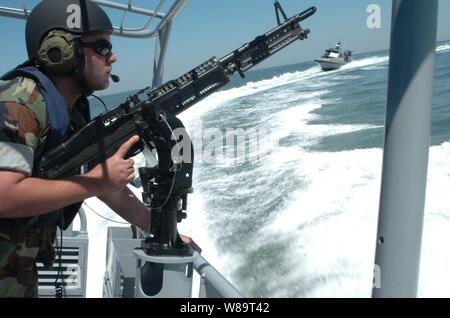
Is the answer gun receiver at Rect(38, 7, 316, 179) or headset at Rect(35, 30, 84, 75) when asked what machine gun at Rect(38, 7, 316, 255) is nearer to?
gun receiver at Rect(38, 7, 316, 179)

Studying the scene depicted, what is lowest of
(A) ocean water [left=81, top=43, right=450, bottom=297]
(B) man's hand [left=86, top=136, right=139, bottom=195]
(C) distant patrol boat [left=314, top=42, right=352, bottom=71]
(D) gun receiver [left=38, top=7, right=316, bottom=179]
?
(A) ocean water [left=81, top=43, right=450, bottom=297]

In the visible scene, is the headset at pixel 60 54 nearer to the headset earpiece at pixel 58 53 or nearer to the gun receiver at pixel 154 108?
the headset earpiece at pixel 58 53

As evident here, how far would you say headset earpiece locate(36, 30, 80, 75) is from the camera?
143 centimetres

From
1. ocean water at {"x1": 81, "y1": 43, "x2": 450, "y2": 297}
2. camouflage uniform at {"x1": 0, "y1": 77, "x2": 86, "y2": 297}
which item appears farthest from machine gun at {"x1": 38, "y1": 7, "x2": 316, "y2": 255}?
ocean water at {"x1": 81, "y1": 43, "x2": 450, "y2": 297}

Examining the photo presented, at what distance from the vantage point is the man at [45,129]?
120 cm

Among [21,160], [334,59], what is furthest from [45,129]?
[334,59]

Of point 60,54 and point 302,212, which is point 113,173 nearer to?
point 60,54

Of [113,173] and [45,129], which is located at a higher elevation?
[45,129]

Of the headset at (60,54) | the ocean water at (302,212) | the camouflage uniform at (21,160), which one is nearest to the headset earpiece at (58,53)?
the headset at (60,54)

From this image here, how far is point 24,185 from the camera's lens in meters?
1.20

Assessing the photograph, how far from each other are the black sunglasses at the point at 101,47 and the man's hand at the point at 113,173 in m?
0.35

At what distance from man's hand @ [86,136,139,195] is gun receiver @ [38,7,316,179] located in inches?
6.9

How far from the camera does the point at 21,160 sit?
120 cm

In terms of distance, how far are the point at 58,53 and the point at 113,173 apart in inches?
16.3
